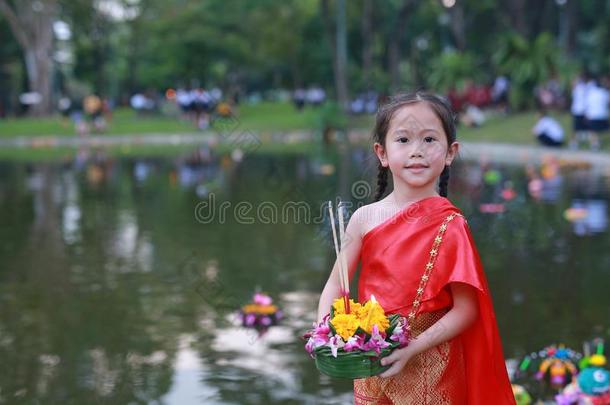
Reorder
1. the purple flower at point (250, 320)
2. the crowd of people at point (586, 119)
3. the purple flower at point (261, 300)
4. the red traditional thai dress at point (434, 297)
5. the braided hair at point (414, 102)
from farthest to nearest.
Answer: the crowd of people at point (586, 119)
the purple flower at point (261, 300)
the purple flower at point (250, 320)
the braided hair at point (414, 102)
the red traditional thai dress at point (434, 297)

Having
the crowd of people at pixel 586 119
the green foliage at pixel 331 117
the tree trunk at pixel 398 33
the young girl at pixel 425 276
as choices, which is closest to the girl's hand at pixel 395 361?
the young girl at pixel 425 276

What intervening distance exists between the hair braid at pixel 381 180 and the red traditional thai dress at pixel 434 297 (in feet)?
0.87

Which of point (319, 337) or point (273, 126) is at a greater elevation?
point (273, 126)

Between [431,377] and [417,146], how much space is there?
0.66m

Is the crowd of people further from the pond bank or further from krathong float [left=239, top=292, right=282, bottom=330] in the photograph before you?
krathong float [left=239, top=292, right=282, bottom=330]

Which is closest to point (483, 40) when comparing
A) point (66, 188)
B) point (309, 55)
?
point (309, 55)

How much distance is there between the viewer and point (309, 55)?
222 ft

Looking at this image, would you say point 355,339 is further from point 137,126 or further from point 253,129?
point 137,126

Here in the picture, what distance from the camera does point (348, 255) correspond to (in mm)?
3023

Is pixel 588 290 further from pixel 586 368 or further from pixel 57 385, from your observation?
pixel 57 385

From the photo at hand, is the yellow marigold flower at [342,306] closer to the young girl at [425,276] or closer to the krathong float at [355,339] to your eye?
the krathong float at [355,339]

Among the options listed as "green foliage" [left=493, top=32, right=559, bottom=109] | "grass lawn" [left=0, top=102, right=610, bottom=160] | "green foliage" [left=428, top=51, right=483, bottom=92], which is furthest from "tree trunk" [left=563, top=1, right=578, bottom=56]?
"grass lawn" [left=0, top=102, right=610, bottom=160]

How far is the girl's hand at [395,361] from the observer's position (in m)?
2.72

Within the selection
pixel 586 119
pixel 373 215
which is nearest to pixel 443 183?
pixel 373 215
